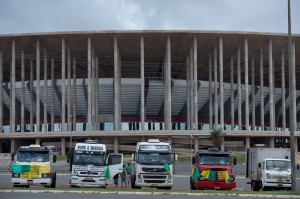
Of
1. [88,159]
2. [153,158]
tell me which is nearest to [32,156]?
[88,159]

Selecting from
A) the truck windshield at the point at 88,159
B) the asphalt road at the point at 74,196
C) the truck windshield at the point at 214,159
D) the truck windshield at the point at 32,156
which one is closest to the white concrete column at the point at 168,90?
the truck windshield at the point at 214,159

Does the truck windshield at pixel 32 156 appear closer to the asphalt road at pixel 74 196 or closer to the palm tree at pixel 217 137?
the asphalt road at pixel 74 196

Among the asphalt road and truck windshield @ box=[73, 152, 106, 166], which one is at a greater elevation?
truck windshield @ box=[73, 152, 106, 166]

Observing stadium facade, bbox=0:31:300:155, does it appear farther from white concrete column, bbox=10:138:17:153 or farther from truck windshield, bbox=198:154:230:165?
truck windshield, bbox=198:154:230:165

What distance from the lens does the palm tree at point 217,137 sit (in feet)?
224

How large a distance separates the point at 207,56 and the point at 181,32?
14186mm

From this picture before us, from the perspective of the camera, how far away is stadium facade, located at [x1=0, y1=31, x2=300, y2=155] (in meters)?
72.9

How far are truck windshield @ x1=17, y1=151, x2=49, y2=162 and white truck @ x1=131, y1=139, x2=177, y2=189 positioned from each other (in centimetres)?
472

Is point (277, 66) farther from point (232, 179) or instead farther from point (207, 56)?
point (232, 179)


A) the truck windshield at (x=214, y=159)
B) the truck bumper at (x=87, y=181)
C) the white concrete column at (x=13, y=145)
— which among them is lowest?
the truck bumper at (x=87, y=181)

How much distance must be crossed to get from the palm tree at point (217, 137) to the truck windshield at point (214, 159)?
4068 cm

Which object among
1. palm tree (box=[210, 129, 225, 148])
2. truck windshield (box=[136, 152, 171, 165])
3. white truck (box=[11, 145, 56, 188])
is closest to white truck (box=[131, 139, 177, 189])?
truck windshield (box=[136, 152, 171, 165])

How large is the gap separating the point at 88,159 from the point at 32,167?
2.87 m

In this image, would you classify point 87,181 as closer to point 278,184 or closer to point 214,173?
point 214,173
